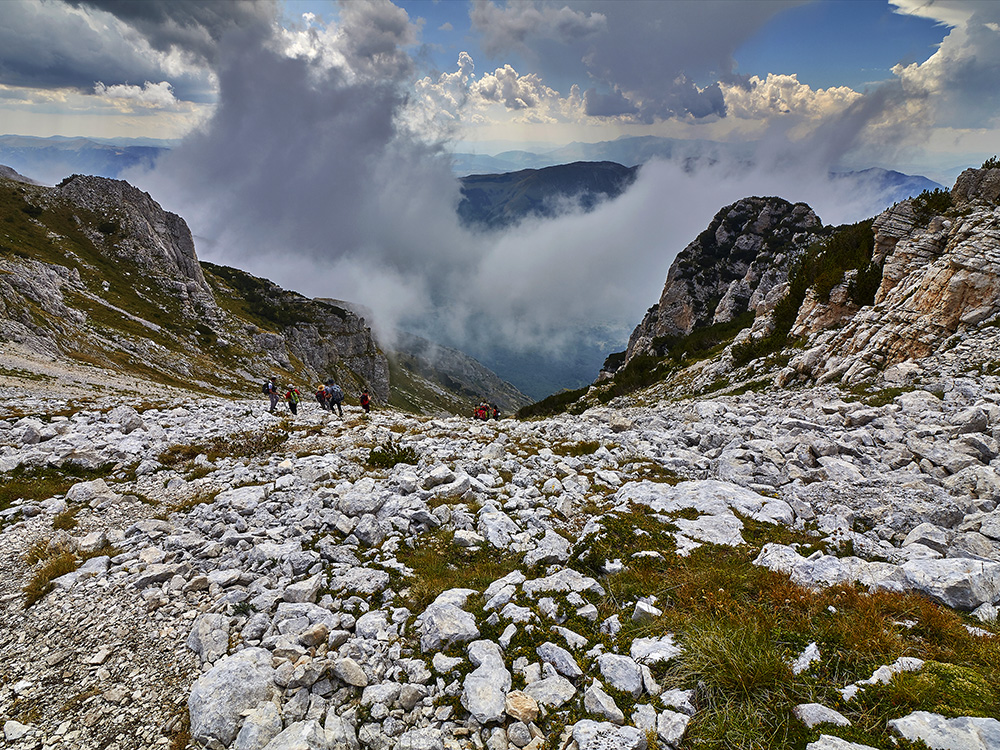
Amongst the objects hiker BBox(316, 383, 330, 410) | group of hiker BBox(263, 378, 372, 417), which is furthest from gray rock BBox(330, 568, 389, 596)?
hiker BBox(316, 383, 330, 410)

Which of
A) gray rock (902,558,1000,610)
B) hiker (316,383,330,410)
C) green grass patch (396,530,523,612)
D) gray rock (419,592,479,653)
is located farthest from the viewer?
hiker (316,383,330,410)

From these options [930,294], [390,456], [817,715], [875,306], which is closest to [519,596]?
[817,715]

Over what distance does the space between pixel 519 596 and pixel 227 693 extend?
12.8 feet

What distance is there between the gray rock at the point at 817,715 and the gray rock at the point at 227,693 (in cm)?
580

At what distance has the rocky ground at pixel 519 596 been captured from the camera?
447 cm

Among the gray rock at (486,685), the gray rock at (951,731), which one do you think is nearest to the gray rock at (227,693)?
the gray rock at (486,685)

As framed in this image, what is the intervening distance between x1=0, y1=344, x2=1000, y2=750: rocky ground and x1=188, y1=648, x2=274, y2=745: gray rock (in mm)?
30

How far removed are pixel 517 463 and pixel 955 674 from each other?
10.2 meters

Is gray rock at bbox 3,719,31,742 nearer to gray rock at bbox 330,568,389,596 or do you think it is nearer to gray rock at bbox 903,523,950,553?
gray rock at bbox 330,568,389,596

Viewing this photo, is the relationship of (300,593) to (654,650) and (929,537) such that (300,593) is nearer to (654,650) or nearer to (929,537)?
(654,650)

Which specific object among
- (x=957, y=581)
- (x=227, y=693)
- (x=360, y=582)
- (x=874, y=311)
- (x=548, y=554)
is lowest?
(x=227, y=693)

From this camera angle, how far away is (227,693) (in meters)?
4.88

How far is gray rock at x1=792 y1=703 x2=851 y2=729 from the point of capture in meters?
3.92

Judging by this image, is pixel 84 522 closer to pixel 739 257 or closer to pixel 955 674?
pixel 955 674
